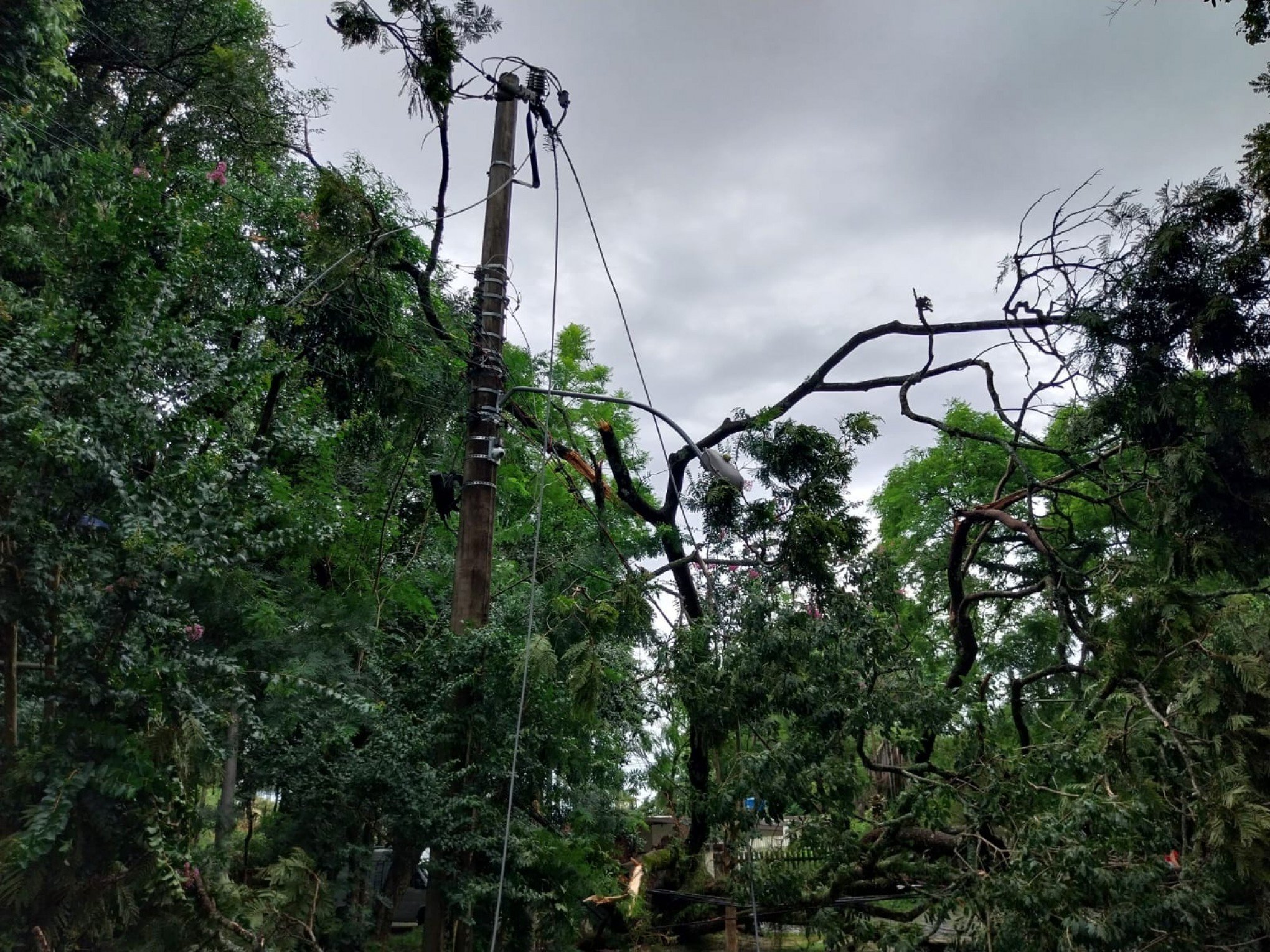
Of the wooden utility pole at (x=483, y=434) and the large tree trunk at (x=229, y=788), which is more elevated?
the wooden utility pole at (x=483, y=434)

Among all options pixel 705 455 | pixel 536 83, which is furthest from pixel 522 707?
pixel 536 83

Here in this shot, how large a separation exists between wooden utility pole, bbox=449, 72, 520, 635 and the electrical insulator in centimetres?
14

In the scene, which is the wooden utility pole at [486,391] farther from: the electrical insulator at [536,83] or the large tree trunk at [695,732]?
the large tree trunk at [695,732]

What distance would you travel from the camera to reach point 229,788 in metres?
6.90

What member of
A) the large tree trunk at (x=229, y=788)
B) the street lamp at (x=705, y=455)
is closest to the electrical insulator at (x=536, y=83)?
the street lamp at (x=705, y=455)

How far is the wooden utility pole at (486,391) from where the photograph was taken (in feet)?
19.7

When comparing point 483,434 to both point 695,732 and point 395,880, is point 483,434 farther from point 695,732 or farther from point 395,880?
point 395,880

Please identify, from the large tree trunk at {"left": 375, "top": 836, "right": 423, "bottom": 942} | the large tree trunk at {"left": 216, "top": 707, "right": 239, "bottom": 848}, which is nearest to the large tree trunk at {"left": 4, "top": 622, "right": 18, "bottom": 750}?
the large tree trunk at {"left": 216, "top": 707, "right": 239, "bottom": 848}

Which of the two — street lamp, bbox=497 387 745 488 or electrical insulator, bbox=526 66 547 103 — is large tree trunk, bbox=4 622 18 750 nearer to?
street lamp, bbox=497 387 745 488

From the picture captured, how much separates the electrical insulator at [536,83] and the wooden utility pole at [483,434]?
14 cm

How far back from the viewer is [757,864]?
6117mm

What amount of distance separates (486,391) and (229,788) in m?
3.69

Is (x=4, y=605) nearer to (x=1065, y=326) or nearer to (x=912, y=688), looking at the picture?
(x=912, y=688)

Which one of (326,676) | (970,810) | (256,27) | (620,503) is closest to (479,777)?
→ (326,676)
